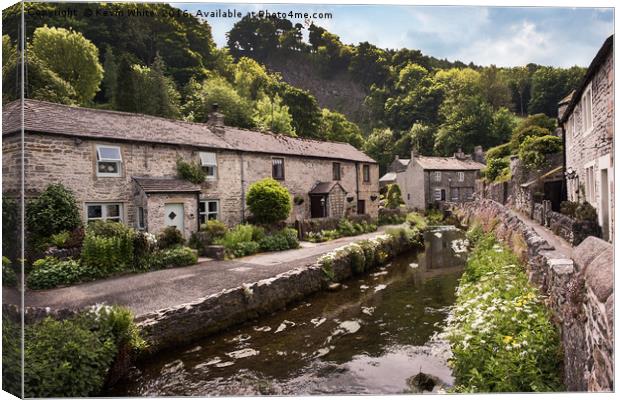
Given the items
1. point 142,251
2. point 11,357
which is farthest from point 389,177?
point 11,357

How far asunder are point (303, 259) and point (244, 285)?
9.84 ft

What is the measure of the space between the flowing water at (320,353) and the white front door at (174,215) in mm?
3997

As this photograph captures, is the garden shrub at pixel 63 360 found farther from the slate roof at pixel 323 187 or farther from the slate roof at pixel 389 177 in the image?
the slate roof at pixel 389 177

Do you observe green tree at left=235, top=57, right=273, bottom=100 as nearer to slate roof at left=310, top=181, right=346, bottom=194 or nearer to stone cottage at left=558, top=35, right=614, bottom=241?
slate roof at left=310, top=181, right=346, bottom=194

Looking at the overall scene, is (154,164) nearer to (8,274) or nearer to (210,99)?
(210,99)

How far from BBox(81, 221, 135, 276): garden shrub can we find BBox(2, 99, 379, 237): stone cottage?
0.50m

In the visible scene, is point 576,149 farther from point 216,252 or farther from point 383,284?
point 216,252

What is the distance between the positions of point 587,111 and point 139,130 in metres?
9.15

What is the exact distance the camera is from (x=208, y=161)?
36.0 ft

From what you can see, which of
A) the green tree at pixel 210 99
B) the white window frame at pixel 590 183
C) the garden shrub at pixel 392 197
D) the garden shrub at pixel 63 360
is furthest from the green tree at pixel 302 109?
the garden shrub at pixel 392 197

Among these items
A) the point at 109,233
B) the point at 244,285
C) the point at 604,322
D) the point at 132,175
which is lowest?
the point at 244,285

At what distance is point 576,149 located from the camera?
260 inches

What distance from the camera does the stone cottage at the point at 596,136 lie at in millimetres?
4543

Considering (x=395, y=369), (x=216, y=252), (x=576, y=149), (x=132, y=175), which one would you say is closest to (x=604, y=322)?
(x=395, y=369)
